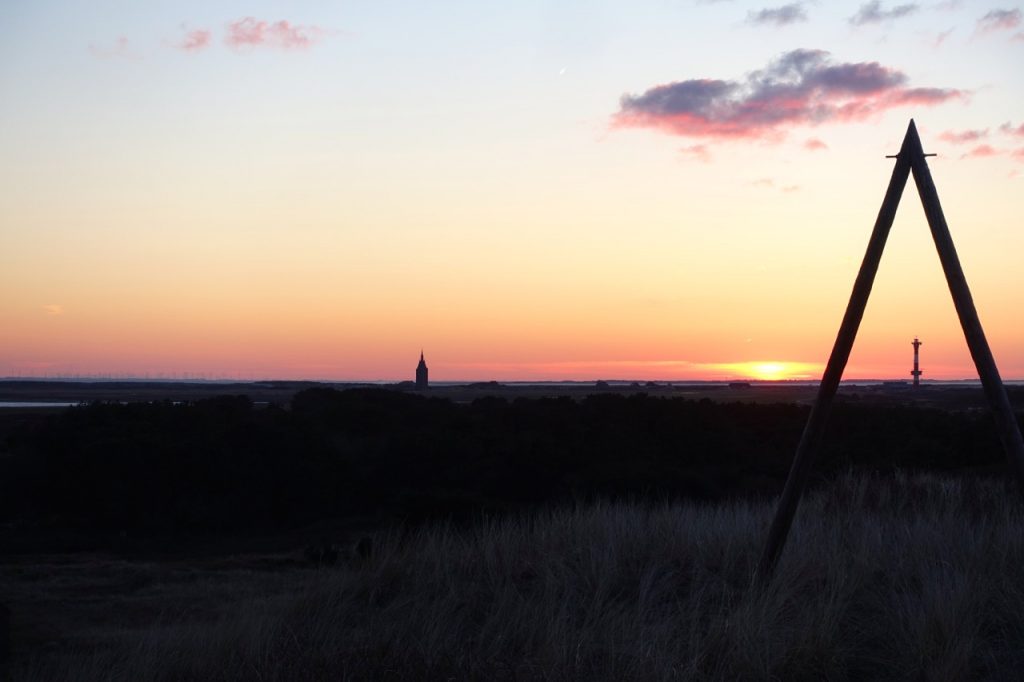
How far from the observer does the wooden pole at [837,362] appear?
27.8ft

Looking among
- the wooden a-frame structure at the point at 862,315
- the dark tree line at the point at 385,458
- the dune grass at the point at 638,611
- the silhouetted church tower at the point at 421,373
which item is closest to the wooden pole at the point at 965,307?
the wooden a-frame structure at the point at 862,315

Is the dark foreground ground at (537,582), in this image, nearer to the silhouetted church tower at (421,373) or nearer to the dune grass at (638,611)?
the dune grass at (638,611)

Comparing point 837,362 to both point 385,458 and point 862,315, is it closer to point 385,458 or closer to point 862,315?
point 862,315

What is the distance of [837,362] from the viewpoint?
869 centimetres

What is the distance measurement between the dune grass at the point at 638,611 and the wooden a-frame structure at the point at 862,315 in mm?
498

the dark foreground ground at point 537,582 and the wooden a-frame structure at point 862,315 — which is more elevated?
the wooden a-frame structure at point 862,315

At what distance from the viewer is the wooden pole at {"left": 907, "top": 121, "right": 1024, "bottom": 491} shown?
26.2ft

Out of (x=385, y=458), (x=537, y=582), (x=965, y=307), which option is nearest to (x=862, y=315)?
(x=965, y=307)

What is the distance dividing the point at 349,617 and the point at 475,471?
22.8 m

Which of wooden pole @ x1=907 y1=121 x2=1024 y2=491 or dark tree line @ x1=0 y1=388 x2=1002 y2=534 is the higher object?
wooden pole @ x1=907 y1=121 x2=1024 y2=491

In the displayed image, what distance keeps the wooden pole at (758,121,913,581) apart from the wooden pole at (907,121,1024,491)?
0.14m

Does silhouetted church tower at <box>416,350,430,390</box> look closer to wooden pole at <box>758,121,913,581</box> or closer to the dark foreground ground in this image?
the dark foreground ground

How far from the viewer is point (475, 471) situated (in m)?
30.9

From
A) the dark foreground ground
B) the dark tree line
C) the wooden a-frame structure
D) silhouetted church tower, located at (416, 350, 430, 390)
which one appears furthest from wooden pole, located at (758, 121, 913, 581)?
silhouetted church tower, located at (416, 350, 430, 390)
